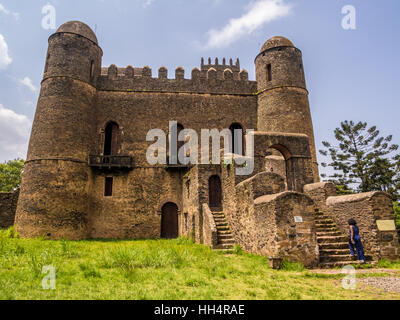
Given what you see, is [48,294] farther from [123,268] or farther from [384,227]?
[384,227]

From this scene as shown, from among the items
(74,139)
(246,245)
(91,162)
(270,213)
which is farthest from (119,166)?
(270,213)

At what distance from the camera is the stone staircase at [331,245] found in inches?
318

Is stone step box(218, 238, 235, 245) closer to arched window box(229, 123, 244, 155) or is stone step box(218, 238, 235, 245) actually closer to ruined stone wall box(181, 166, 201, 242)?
ruined stone wall box(181, 166, 201, 242)

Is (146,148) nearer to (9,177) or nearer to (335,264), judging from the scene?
(335,264)

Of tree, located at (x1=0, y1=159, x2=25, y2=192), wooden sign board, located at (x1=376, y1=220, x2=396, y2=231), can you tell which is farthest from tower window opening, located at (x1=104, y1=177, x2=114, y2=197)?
tree, located at (x1=0, y1=159, x2=25, y2=192)

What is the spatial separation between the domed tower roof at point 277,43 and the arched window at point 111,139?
1128 cm

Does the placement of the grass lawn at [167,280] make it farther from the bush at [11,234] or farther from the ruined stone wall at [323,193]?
the bush at [11,234]

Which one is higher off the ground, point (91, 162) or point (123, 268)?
point (91, 162)

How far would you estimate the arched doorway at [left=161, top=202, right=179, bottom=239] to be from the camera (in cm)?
1706

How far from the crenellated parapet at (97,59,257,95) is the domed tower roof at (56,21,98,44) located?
7.60 feet

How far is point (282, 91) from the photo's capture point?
57.7 feet

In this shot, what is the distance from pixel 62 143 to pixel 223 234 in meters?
10.4
